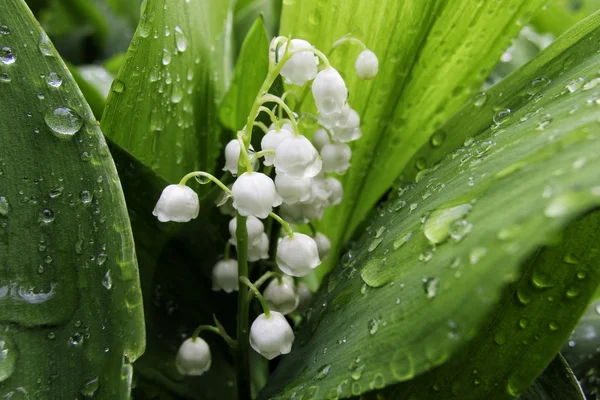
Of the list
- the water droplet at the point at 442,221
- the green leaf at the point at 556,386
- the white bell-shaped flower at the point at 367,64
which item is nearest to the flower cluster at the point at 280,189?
the white bell-shaped flower at the point at 367,64

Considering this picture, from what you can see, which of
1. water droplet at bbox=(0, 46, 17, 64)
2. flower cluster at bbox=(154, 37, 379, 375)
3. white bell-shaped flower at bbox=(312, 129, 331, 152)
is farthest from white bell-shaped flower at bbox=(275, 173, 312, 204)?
water droplet at bbox=(0, 46, 17, 64)

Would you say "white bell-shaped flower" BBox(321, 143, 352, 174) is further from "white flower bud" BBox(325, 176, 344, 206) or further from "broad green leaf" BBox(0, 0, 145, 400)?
"broad green leaf" BBox(0, 0, 145, 400)

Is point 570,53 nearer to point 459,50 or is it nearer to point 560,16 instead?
point 459,50

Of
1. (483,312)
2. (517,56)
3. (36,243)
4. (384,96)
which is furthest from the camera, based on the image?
(517,56)

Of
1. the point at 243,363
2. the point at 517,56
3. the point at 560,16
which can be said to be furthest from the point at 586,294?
the point at 560,16

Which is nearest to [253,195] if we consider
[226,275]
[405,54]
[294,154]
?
[294,154]

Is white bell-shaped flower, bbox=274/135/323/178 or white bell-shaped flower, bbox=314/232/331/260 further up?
white bell-shaped flower, bbox=274/135/323/178

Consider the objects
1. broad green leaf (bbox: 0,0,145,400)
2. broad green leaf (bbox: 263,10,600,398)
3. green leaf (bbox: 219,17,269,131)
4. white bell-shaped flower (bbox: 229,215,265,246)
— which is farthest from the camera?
green leaf (bbox: 219,17,269,131)

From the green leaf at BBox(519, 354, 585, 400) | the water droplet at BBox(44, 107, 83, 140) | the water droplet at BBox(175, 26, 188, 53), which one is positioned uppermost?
the water droplet at BBox(44, 107, 83, 140)
